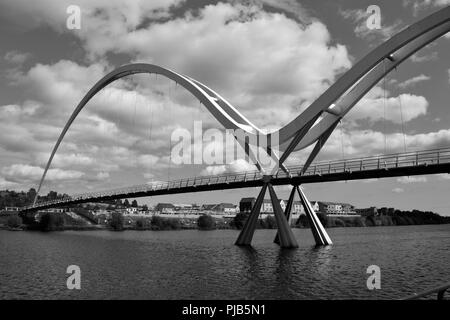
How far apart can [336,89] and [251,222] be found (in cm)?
1646

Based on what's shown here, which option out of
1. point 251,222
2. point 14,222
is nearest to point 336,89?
point 251,222

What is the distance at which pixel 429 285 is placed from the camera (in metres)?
21.6

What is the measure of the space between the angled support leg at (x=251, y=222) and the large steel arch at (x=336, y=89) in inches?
227

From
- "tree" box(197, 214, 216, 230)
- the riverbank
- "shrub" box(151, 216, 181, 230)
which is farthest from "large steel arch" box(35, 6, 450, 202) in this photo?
"tree" box(197, 214, 216, 230)

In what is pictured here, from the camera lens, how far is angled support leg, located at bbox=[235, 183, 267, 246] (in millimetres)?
42406

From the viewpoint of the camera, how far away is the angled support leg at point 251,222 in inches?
1670

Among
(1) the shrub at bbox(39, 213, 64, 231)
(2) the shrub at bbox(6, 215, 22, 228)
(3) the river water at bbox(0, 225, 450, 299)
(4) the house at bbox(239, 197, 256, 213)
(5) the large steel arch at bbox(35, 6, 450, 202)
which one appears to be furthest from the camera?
(4) the house at bbox(239, 197, 256, 213)

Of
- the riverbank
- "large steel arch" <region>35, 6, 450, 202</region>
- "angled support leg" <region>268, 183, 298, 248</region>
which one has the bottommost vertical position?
the riverbank

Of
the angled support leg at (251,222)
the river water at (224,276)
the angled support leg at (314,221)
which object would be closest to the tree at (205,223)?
the angled support leg at (251,222)

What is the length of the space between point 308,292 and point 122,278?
36.9 feet

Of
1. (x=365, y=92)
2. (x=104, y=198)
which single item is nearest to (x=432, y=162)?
(x=365, y=92)

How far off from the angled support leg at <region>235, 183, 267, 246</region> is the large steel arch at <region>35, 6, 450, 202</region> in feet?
19.0

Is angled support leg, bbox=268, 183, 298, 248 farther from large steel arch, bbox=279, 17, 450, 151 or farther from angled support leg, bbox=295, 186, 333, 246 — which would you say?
large steel arch, bbox=279, 17, 450, 151
